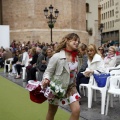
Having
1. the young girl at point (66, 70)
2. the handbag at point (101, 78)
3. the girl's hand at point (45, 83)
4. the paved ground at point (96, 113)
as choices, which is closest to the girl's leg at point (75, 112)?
the young girl at point (66, 70)

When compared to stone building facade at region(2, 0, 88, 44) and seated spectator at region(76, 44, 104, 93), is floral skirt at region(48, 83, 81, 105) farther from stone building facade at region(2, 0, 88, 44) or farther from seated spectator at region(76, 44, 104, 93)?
stone building facade at region(2, 0, 88, 44)

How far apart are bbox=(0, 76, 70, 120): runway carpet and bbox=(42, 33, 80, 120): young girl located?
1966 millimetres

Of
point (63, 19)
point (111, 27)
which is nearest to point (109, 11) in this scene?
point (111, 27)

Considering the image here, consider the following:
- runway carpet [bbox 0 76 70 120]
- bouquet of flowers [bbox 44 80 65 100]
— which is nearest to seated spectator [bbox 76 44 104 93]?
runway carpet [bbox 0 76 70 120]

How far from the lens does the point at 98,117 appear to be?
6.39 m

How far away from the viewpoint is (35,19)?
32.4 m

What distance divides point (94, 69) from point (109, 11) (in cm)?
7012

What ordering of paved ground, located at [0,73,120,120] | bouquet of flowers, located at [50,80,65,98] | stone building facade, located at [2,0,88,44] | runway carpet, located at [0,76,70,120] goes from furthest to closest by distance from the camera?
stone building facade, located at [2,0,88,44] < runway carpet, located at [0,76,70,120] < paved ground, located at [0,73,120,120] < bouquet of flowers, located at [50,80,65,98]

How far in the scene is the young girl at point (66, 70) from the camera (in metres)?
4.47

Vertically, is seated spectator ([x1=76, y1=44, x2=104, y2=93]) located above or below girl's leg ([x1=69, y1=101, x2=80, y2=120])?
above

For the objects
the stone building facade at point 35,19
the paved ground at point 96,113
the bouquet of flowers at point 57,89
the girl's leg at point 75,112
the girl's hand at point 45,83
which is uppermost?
the stone building facade at point 35,19

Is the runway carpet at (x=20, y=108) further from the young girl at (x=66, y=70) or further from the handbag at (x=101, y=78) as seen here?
the young girl at (x=66, y=70)

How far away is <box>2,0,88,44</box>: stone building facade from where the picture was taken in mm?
32250

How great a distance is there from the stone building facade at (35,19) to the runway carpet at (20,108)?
22594 millimetres
